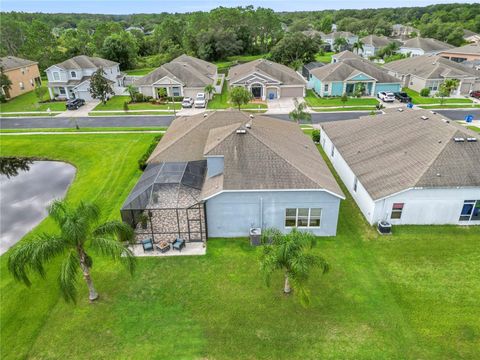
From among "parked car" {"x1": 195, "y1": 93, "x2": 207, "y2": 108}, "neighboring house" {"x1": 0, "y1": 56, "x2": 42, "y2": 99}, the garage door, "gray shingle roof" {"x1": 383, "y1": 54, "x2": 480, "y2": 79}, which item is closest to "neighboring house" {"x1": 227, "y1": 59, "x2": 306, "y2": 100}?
the garage door

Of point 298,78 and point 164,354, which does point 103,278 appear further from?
point 298,78

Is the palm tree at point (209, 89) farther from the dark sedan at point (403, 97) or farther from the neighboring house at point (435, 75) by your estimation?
the neighboring house at point (435, 75)

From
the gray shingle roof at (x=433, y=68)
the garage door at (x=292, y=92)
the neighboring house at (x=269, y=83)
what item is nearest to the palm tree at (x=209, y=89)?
the neighboring house at (x=269, y=83)

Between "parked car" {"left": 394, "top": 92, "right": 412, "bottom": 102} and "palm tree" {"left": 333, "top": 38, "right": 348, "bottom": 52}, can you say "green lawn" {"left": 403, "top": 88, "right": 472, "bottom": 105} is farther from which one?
"palm tree" {"left": 333, "top": 38, "right": 348, "bottom": 52}

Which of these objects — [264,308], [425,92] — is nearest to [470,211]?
[264,308]

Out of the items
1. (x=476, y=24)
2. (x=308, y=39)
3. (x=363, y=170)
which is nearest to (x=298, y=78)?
(x=308, y=39)

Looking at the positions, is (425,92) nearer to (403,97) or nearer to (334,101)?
(403,97)
